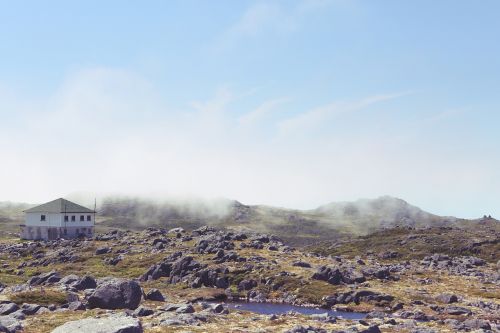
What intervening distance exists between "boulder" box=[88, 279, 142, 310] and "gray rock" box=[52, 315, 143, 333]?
16.4 metres

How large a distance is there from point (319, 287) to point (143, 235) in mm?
76763

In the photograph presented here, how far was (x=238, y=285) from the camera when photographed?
308 ft

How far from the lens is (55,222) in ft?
Answer: 535

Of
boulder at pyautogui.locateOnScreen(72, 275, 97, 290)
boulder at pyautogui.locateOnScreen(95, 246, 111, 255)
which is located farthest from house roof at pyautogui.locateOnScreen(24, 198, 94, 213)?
boulder at pyautogui.locateOnScreen(72, 275, 97, 290)

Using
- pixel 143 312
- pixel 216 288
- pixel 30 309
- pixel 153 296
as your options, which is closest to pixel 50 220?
pixel 216 288

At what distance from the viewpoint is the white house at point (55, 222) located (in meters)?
163

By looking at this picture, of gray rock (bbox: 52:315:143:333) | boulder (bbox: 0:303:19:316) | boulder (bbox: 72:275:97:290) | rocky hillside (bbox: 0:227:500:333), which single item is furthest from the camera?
boulder (bbox: 72:275:97:290)

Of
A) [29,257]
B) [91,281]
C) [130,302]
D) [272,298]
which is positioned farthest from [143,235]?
[130,302]

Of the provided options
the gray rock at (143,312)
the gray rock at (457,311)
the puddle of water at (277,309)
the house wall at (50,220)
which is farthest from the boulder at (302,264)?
the house wall at (50,220)

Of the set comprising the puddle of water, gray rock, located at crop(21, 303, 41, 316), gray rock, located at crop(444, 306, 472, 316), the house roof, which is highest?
the house roof

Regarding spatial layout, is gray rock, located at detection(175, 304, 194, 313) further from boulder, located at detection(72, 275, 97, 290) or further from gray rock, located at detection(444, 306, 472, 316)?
gray rock, located at detection(444, 306, 472, 316)

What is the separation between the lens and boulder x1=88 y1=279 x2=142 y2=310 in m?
A: 51.1

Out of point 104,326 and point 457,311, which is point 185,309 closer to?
point 104,326

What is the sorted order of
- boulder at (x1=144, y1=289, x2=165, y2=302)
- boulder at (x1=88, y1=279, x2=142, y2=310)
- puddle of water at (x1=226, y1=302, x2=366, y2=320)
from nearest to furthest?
boulder at (x1=88, y1=279, x2=142, y2=310) < boulder at (x1=144, y1=289, x2=165, y2=302) < puddle of water at (x1=226, y1=302, x2=366, y2=320)
